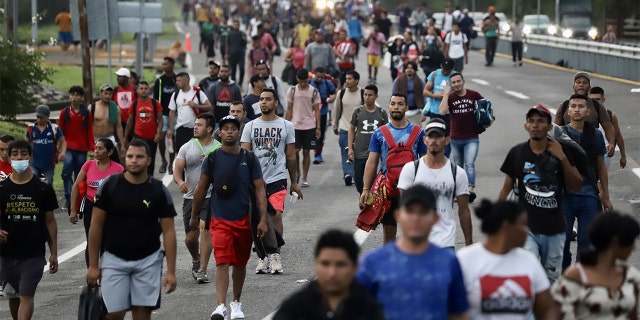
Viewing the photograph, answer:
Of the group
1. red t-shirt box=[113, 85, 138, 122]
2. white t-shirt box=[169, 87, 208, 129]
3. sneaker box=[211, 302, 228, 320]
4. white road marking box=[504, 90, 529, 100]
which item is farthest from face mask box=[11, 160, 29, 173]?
white road marking box=[504, 90, 529, 100]

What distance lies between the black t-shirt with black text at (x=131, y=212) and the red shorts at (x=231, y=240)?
78.9 inches

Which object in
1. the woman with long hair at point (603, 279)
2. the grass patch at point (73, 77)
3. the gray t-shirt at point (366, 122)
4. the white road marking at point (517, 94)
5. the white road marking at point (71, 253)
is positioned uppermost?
the woman with long hair at point (603, 279)

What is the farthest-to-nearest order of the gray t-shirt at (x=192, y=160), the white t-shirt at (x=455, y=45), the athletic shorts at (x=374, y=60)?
the athletic shorts at (x=374, y=60) → the white t-shirt at (x=455, y=45) → the gray t-shirt at (x=192, y=160)

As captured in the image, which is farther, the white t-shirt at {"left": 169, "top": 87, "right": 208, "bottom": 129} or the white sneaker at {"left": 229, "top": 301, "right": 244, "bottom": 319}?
the white t-shirt at {"left": 169, "top": 87, "right": 208, "bottom": 129}

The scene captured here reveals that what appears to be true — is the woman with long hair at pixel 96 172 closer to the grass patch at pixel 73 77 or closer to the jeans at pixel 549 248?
the jeans at pixel 549 248

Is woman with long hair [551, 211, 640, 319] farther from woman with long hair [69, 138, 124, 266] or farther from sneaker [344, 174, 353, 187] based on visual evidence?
sneaker [344, 174, 353, 187]

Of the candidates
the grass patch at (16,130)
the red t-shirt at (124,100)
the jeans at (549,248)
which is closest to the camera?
the jeans at (549,248)

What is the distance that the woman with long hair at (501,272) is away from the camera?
6836mm

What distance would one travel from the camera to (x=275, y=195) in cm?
1380

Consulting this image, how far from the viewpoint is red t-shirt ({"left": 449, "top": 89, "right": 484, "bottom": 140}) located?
16906 mm

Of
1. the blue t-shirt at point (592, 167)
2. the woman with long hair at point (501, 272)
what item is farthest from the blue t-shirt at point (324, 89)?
the woman with long hair at point (501, 272)

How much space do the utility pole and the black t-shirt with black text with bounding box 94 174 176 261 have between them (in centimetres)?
1672

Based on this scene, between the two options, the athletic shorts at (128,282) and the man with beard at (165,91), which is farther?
the man with beard at (165,91)

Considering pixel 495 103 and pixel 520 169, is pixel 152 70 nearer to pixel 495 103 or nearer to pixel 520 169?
pixel 495 103
